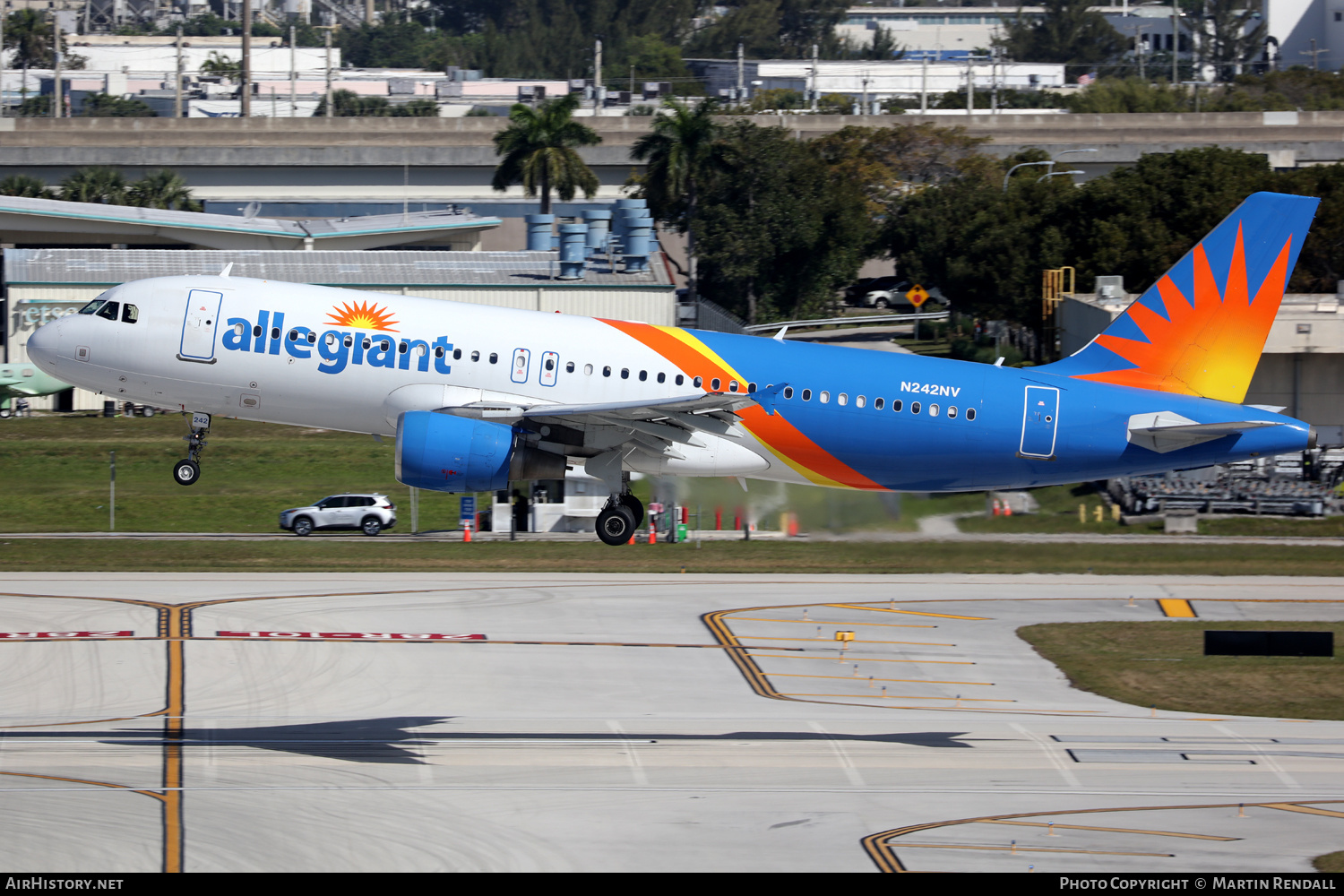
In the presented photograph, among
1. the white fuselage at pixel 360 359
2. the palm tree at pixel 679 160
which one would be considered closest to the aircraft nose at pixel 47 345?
the white fuselage at pixel 360 359

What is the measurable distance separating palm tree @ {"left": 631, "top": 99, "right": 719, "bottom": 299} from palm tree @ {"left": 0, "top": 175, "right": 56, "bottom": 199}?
48446 millimetres

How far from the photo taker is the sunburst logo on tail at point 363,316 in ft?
108

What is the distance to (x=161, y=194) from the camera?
391ft

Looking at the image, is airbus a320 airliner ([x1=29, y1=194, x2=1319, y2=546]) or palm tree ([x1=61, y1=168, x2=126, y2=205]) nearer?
airbus a320 airliner ([x1=29, y1=194, x2=1319, y2=546])

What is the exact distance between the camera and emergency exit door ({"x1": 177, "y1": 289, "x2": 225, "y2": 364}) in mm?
33125

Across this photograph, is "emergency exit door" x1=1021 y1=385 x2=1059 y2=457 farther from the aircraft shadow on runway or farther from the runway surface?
the aircraft shadow on runway

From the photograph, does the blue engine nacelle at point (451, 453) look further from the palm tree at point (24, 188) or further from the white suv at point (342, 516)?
the palm tree at point (24, 188)

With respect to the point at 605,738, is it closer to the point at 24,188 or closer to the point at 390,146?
the point at 24,188

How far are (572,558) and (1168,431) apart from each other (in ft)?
102

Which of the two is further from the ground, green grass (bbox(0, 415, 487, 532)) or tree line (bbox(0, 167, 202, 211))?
tree line (bbox(0, 167, 202, 211))

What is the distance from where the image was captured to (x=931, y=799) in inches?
1396

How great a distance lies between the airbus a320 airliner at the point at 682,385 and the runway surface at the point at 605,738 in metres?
7.48

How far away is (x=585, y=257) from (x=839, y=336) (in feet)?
71.2

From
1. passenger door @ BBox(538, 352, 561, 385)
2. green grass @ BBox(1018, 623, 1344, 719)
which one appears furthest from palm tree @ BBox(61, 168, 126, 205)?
passenger door @ BBox(538, 352, 561, 385)
